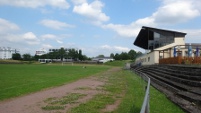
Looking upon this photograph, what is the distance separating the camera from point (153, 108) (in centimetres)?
1084

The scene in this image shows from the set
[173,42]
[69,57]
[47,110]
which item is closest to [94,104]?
[47,110]

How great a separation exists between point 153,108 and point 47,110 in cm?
422

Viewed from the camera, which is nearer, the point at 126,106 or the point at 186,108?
the point at 186,108

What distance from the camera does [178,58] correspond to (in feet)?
88.7

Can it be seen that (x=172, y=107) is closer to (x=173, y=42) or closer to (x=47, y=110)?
(x=47, y=110)

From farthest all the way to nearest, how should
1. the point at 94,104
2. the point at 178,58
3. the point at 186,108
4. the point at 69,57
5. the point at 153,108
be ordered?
the point at 69,57 < the point at 178,58 < the point at 94,104 < the point at 153,108 < the point at 186,108

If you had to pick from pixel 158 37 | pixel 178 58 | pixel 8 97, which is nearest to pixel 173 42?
pixel 158 37

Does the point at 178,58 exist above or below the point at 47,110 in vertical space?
above

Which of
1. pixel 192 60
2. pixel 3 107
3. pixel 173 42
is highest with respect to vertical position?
pixel 173 42

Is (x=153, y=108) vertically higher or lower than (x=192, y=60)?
lower

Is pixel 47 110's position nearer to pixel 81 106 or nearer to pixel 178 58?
pixel 81 106

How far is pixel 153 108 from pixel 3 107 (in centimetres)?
625

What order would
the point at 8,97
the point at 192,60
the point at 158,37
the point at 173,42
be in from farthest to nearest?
the point at 158,37 < the point at 173,42 < the point at 192,60 < the point at 8,97

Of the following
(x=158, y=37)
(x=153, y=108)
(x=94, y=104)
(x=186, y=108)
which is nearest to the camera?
(x=186, y=108)
